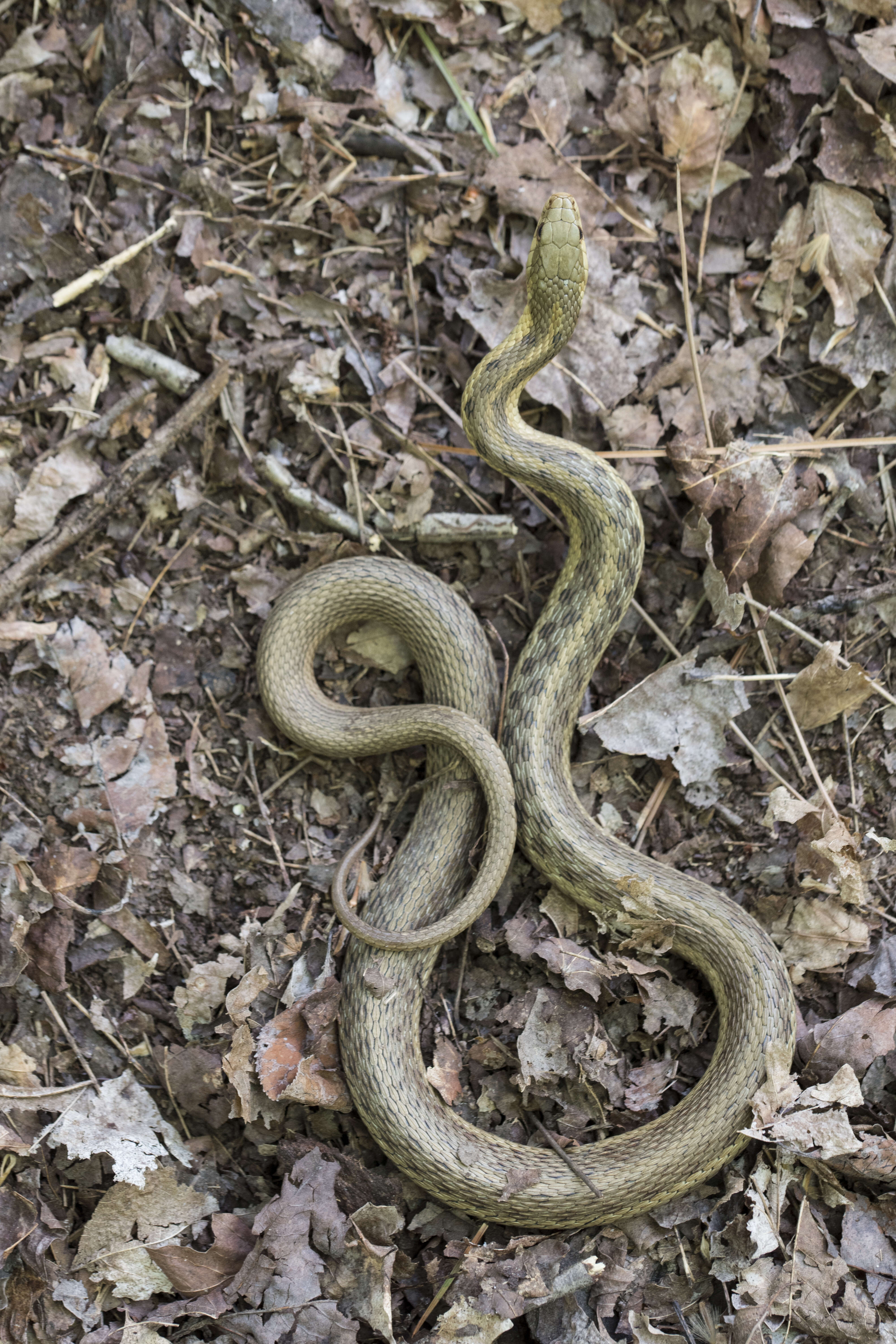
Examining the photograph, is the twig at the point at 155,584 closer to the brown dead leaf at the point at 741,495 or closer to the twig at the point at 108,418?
the twig at the point at 108,418

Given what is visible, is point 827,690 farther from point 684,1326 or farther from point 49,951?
point 49,951

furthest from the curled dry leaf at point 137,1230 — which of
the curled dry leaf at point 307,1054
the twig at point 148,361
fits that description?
the twig at point 148,361

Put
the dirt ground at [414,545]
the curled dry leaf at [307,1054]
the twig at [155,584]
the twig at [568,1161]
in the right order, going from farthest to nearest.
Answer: the twig at [155,584] → the dirt ground at [414,545] → the curled dry leaf at [307,1054] → the twig at [568,1161]

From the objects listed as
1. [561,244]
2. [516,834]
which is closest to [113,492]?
[561,244]

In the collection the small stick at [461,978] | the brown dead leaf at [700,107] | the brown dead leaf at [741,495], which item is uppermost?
the brown dead leaf at [700,107]

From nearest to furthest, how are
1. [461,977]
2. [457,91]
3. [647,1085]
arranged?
[647,1085]
[461,977]
[457,91]

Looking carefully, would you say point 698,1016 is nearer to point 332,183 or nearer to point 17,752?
point 17,752

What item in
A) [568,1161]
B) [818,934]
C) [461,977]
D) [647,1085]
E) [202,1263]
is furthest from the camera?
[461,977]
